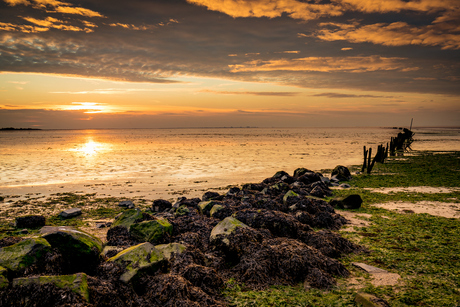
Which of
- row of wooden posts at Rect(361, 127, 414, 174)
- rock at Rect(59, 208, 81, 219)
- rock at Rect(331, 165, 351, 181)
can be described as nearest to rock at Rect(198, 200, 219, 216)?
rock at Rect(59, 208, 81, 219)

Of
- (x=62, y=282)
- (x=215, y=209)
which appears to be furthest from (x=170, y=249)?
(x=215, y=209)

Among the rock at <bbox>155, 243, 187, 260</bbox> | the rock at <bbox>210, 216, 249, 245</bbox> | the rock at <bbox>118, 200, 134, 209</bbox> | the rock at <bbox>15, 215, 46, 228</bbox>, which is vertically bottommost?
the rock at <bbox>118, 200, 134, 209</bbox>

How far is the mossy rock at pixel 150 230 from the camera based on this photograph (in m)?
7.77

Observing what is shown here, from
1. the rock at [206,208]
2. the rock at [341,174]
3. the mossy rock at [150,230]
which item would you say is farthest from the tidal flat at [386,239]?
the rock at [206,208]

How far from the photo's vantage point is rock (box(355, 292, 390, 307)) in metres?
5.16

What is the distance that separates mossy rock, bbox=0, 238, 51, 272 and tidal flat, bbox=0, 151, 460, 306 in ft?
12.5

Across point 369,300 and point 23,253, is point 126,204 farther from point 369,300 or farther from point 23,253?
point 369,300

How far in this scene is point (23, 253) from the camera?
17.9 ft

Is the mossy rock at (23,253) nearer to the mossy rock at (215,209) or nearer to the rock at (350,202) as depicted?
the mossy rock at (215,209)

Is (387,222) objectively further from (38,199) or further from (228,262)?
(38,199)

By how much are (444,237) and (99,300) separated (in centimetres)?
968

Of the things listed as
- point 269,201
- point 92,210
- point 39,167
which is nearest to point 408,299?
point 269,201

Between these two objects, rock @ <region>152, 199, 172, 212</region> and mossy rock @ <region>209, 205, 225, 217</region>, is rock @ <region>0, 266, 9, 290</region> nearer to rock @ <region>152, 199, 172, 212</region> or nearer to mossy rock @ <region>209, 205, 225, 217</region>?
mossy rock @ <region>209, 205, 225, 217</region>

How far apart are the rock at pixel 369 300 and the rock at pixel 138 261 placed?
4029 millimetres
